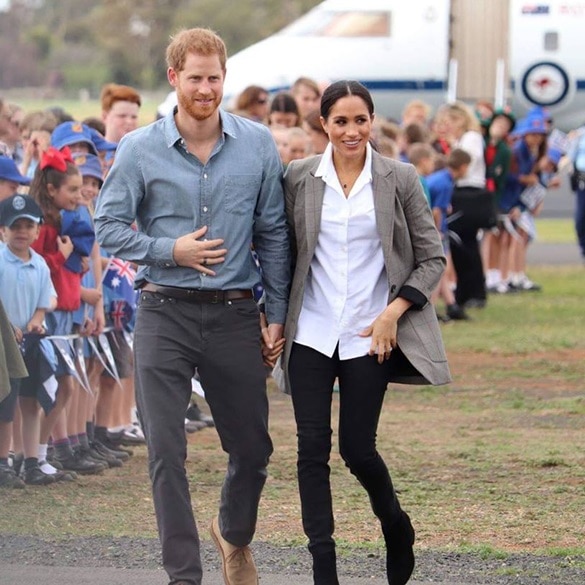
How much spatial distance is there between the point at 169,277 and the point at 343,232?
0.62 metres

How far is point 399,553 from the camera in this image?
5.75 m

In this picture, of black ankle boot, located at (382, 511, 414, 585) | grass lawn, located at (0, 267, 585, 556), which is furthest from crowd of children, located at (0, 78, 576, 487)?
black ankle boot, located at (382, 511, 414, 585)

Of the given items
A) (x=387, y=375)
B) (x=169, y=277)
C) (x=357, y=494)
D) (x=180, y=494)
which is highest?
(x=169, y=277)

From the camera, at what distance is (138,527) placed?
683 cm

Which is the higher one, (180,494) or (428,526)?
(180,494)

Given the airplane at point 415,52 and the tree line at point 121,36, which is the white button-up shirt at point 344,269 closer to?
the airplane at point 415,52

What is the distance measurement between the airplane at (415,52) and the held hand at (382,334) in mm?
18272

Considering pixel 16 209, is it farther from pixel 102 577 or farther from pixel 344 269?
pixel 344 269

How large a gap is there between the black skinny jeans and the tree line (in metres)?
74.0

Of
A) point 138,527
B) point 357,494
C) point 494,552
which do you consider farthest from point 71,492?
point 494,552

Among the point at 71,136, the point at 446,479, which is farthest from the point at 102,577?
the point at 71,136

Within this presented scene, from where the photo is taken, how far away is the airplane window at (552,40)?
25391mm

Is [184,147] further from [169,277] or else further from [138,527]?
[138,527]

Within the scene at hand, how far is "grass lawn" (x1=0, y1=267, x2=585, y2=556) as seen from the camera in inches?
266
